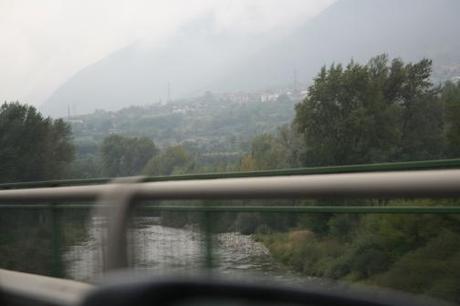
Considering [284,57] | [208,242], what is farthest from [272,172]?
[284,57]

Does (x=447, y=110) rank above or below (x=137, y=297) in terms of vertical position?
above

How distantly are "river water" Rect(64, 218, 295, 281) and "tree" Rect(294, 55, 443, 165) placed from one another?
477 centimetres

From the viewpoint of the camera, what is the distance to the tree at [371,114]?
9.11 m

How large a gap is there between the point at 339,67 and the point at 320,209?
1079 cm

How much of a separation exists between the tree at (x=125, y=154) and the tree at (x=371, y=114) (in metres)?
3.48

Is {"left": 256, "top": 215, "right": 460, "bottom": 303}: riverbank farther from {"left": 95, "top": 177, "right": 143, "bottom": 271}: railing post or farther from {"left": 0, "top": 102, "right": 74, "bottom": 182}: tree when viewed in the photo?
{"left": 0, "top": 102, "right": 74, "bottom": 182}: tree

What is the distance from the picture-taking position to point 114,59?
165ft

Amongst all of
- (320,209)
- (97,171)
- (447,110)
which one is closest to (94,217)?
(320,209)

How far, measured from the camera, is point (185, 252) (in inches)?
134

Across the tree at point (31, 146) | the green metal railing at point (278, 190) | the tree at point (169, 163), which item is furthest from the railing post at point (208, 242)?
the tree at point (31, 146)

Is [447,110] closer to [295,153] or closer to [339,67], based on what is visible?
[295,153]

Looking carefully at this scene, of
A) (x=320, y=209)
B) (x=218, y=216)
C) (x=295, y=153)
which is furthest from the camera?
(x=295, y=153)

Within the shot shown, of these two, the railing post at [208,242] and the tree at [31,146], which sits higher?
the tree at [31,146]

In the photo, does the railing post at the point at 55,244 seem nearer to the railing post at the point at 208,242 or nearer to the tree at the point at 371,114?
the railing post at the point at 208,242
